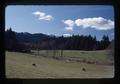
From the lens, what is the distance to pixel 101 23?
3039 millimetres

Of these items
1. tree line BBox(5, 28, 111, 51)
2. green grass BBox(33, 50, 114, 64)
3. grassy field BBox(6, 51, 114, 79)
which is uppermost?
tree line BBox(5, 28, 111, 51)

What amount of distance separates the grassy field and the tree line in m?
0.07

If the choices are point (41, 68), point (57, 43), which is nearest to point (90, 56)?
point (57, 43)

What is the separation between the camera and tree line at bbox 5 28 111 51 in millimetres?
3010

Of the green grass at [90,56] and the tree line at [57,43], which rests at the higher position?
the tree line at [57,43]

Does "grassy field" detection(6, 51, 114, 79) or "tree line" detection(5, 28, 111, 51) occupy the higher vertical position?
"tree line" detection(5, 28, 111, 51)

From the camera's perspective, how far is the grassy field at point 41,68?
3008 mm

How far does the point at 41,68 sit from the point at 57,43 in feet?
0.89

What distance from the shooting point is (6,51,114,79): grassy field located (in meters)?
3.01

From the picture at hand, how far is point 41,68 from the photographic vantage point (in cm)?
300

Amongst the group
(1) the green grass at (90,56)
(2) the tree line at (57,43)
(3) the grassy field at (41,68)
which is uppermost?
(2) the tree line at (57,43)

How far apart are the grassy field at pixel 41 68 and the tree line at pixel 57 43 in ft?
0.22

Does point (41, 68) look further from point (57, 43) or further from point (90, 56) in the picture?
point (90, 56)
